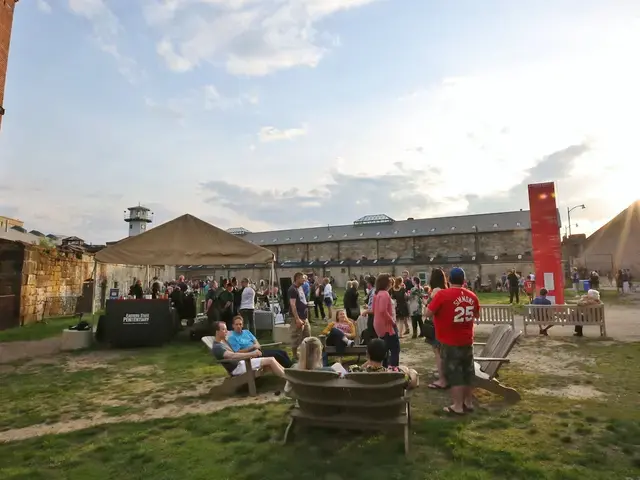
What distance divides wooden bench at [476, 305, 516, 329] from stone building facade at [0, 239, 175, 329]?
11.8m

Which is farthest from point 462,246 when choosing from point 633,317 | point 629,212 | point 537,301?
→ point 537,301

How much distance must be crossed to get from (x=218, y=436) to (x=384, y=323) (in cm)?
299

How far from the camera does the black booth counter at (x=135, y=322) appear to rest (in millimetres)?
10852

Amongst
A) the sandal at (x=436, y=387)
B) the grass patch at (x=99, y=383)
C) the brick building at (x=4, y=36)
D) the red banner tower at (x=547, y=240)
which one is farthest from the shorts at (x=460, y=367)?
the brick building at (x=4, y=36)

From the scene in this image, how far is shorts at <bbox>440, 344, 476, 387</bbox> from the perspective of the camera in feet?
16.7

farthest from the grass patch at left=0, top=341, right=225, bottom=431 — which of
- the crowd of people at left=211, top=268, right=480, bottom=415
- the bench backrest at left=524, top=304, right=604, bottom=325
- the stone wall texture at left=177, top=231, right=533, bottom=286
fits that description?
the stone wall texture at left=177, top=231, right=533, bottom=286

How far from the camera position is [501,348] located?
6.04 m

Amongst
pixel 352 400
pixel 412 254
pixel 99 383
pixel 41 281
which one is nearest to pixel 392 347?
pixel 352 400

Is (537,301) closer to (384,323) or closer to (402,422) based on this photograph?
(384,323)

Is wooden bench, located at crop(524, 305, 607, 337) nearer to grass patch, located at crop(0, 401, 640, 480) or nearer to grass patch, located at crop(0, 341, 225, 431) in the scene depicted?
grass patch, located at crop(0, 401, 640, 480)

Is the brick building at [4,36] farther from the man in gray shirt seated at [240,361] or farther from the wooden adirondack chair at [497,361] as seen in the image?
the wooden adirondack chair at [497,361]

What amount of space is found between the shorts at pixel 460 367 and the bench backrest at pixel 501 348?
95 centimetres

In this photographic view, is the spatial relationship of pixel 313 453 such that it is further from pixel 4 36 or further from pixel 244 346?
pixel 4 36

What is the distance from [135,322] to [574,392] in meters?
10.2
